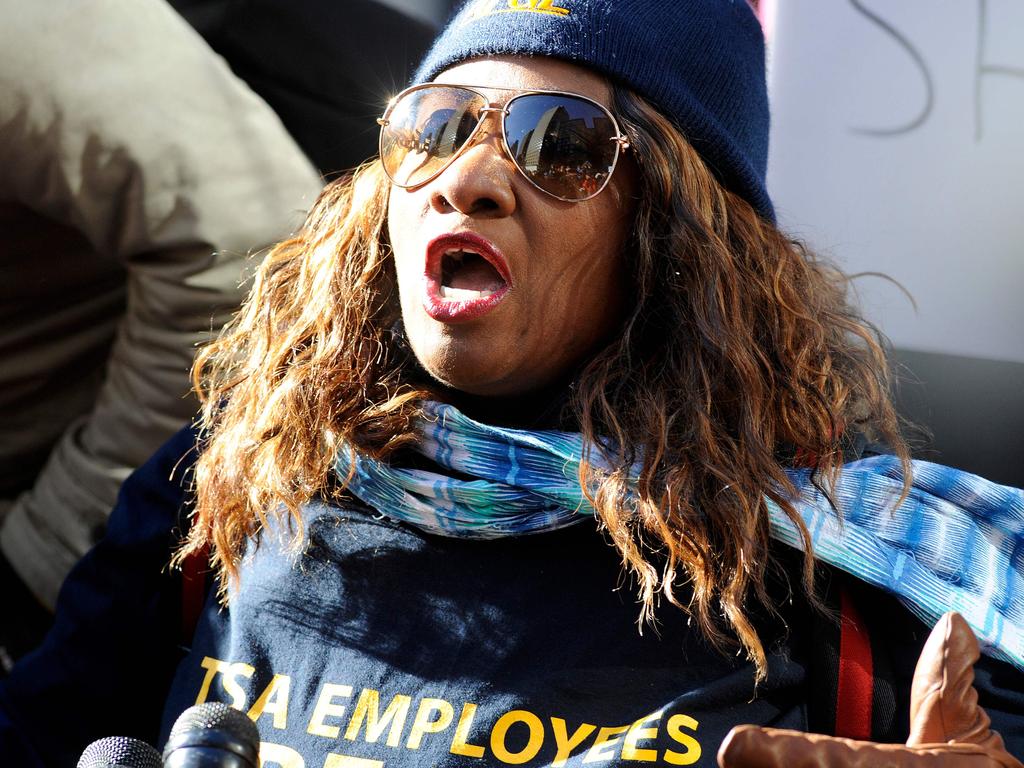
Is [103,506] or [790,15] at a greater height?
[790,15]

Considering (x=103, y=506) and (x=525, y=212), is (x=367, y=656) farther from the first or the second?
(x=103, y=506)

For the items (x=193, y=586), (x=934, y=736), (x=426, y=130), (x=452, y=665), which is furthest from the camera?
A: (x=193, y=586)

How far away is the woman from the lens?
1384 mm

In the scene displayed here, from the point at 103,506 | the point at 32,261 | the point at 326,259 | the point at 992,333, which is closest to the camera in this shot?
the point at 326,259

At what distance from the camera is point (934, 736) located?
38.9 inches

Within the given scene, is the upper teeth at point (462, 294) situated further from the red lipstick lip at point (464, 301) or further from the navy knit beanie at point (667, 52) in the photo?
the navy knit beanie at point (667, 52)

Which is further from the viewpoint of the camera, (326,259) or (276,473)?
(326,259)

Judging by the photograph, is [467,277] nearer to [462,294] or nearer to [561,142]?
[462,294]

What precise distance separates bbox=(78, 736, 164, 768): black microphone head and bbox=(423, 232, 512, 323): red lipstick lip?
71 centimetres

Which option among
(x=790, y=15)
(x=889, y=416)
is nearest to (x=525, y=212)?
(x=889, y=416)

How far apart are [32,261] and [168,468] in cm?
93

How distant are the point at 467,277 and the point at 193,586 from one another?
2.13 ft

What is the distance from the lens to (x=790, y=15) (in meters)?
2.13

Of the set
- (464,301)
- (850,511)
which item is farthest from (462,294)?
(850,511)
